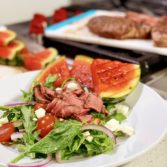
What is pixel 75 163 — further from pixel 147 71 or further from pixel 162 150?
pixel 147 71

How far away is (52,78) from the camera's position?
1.27m

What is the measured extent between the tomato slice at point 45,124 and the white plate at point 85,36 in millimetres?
693

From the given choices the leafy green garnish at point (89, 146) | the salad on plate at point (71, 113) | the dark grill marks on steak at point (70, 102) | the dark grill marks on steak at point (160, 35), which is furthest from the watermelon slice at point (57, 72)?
the dark grill marks on steak at point (160, 35)

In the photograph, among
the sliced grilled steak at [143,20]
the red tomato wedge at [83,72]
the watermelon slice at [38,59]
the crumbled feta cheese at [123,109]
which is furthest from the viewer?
the sliced grilled steak at [143,20]

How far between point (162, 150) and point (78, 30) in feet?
2.90

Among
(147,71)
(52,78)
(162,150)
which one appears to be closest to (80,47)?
(147,71)

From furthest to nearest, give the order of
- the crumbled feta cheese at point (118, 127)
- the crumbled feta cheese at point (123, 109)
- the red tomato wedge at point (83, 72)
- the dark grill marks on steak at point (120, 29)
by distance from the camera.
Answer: the dark grill marks on steak at point (120, 29), the red tomato wedge at point (83, 72), the crumbled feta cheese at point (123, 109), the crumbled feta cheese at point (118, 127)

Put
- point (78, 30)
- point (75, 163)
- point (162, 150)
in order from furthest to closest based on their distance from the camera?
point (78, 30)
point (162, 150)
point (75, 163)

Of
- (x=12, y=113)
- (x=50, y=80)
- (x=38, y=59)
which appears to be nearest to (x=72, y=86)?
(x=50, y=80)

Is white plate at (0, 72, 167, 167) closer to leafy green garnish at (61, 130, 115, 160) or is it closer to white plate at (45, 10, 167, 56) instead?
leafy green garnish at (61, 130, 115, 160)

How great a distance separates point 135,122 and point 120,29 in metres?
0.64

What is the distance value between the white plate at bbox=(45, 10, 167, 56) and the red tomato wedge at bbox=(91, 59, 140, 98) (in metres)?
0.34

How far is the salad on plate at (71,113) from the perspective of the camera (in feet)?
3.25

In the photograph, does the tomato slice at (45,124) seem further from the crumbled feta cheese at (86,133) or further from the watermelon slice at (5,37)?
the watermelon slice at (5,37)
